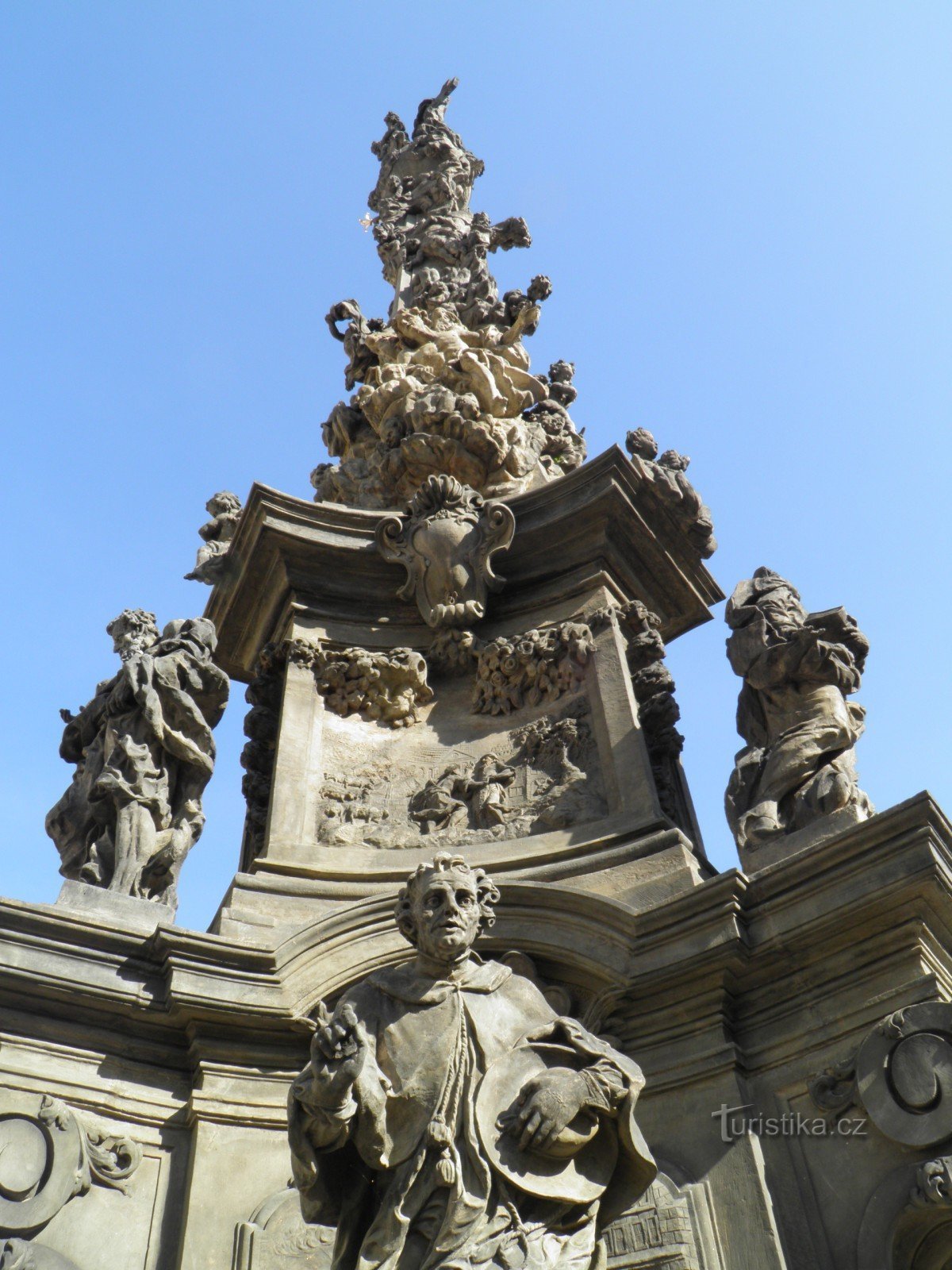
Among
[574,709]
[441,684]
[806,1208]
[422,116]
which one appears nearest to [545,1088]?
[806,1208]

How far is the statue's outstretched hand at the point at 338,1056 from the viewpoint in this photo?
441cm

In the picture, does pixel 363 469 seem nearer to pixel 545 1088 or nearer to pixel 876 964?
pixel 876 964

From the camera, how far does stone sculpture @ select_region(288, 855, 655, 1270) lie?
4.40m

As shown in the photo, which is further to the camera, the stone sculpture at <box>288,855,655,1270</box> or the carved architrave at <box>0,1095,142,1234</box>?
the carved architrave at <box>0,1095,142,1234</box>

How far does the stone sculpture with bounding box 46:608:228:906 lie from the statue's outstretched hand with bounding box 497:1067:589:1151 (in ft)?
9.43

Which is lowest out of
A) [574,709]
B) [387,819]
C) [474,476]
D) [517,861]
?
[517,861]

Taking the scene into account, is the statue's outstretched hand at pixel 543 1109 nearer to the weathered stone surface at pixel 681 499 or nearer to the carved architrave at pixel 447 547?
the carved architrave at pixel 447 547

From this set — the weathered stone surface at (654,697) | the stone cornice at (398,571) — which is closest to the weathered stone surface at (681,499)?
the stone cornice at (398,571)

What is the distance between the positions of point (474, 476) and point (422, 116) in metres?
8.43

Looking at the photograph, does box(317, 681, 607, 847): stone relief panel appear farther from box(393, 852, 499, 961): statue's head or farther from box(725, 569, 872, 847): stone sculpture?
box(393, 852, 499, 961): statue's head

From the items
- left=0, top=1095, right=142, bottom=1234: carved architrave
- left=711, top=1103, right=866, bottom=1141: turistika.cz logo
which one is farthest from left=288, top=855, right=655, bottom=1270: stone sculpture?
left=0, top=1095, right=142, bottom=1234: carved architrave

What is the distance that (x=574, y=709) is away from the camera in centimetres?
839

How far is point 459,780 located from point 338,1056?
3.80m

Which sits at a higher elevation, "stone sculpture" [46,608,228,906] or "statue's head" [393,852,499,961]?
"stone sculpture" [46,608,228,906]
